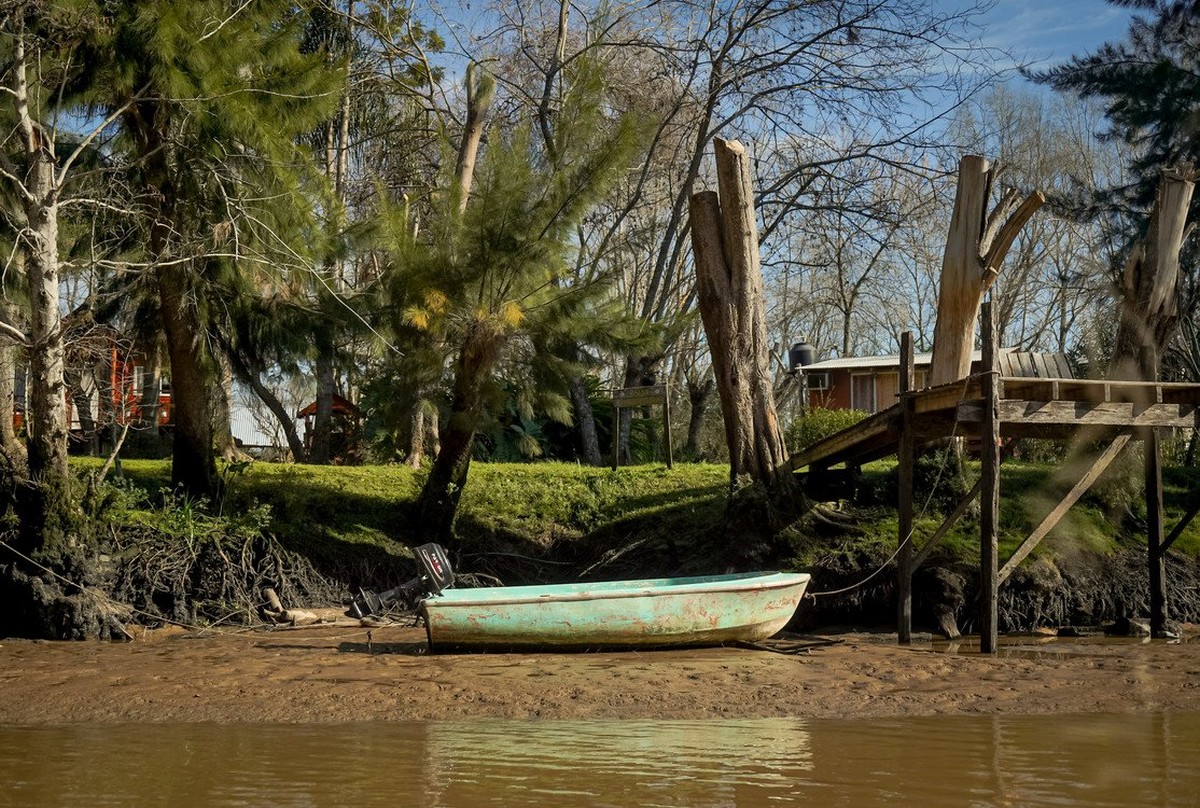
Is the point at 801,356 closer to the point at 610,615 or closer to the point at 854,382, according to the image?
the point at 854,382

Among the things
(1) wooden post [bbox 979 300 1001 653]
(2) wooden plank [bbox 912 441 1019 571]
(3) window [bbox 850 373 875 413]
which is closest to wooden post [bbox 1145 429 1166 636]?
(2) wooden plank [bbox 912 441 1019 571]

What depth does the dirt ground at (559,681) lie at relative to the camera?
8.77 meters

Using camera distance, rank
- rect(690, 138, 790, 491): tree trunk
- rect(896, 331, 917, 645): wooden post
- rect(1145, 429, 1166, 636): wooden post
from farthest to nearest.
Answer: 1. rect(690, 138, 790, 491): tree trunk
2. rect(1145, 429, 1166, 636): wooden post
3. rect(896, 331, 917, 645): wooden post

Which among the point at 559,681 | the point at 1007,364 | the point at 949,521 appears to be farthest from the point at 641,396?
the point at 559,681

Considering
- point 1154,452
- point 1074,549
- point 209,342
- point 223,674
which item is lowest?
point 223,674

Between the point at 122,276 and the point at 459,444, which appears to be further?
the point at 459,444

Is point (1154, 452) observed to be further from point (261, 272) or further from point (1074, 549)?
point (261, 272)

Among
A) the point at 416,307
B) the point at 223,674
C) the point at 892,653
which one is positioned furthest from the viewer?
the point at 416,307

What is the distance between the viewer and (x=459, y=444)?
561 inches

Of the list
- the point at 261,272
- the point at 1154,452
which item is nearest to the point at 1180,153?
the point at 1154,452

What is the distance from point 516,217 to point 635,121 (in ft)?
5.39

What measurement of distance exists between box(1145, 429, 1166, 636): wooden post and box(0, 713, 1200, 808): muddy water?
3844 millimetres

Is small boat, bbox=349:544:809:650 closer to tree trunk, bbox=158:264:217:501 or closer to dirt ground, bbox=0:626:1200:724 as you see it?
dirt ground, bbox=0:626:1200:724

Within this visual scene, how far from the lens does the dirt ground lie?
8773 mm
